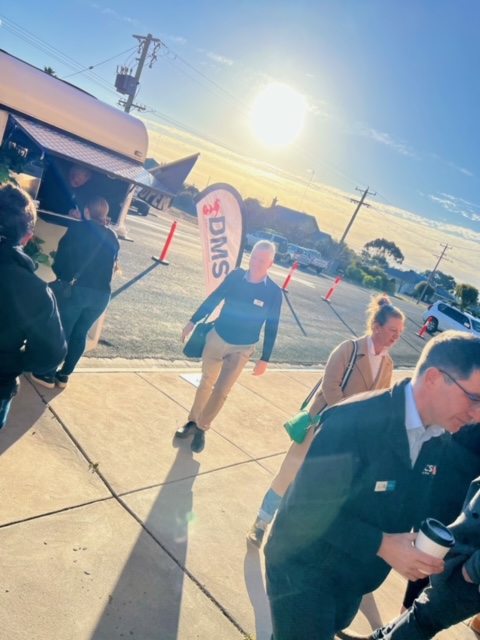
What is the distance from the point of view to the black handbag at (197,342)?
453 centimetres

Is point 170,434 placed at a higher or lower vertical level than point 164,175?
lower

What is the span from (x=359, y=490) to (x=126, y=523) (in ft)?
6.51

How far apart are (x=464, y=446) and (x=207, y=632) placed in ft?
6.09

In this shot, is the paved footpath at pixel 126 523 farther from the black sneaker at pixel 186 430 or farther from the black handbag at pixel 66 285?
the black handbag at pixel 66 285

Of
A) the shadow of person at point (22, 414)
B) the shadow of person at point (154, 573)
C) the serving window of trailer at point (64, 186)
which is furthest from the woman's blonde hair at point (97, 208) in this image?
the shadow of person at point (154, 573)

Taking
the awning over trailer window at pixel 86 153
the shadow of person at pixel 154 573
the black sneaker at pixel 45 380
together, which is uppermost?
the awning over trailer window at pixel 86 153

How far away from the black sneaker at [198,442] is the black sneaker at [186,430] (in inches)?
2.4


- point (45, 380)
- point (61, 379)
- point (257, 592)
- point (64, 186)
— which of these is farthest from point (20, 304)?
point (64, 186)

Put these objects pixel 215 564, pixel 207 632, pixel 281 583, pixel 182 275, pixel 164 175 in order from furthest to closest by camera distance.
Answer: pixel 182 275
pixel 164 175
pixel 215 564
pixel 207 632
pixel 281 583

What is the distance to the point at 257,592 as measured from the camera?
10.2 ft

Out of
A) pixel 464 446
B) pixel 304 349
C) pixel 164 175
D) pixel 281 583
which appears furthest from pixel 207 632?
pixel 304 349

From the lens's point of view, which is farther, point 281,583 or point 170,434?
point 170,434

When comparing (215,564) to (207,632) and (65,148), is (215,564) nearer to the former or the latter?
(207,632)

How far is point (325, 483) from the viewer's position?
5.82 feet
